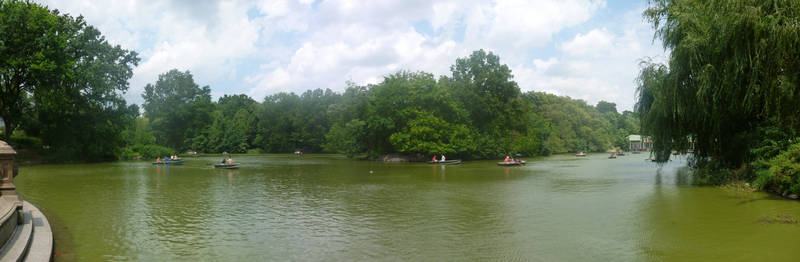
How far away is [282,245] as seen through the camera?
10.2 meters

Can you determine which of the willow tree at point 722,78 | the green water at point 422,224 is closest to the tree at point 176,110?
the green water at point 422,224

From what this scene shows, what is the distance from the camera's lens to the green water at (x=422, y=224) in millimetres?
9422

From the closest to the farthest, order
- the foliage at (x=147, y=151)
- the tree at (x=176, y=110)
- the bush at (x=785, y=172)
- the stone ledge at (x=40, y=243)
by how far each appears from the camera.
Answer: the stone ledge at (x=40, y=243) < the bush at (x=785, y=172) < the foliage at (x=147, y=151) < the tree at (x=176, y=110)

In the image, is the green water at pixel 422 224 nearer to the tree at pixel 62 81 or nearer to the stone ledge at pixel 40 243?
the stone ledge at pixel 40 243

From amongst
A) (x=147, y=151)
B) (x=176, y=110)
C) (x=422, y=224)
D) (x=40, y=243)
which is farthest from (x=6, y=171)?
(x=176, y=110)

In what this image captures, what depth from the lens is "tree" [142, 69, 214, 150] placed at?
87938 millimetres

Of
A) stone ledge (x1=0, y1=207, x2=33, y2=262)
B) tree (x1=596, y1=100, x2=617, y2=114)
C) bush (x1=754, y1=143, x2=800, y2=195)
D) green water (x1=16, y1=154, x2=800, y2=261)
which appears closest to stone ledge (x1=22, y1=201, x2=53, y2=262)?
stone ledge (x1=0, y1=207, x2=33, y2=262)

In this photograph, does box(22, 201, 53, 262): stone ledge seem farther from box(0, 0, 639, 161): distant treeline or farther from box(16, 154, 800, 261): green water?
box(0, 0, 639, 161): distant treeline

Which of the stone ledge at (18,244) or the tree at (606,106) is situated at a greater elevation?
the tree at (606,106)

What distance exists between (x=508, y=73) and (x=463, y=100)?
742 centimetres

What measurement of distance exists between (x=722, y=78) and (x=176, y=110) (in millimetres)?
88485

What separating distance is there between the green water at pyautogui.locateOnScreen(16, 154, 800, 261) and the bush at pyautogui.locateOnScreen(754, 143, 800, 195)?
71 cm

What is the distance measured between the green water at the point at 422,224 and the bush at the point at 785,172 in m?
0.71

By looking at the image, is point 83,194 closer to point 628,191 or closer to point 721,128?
point 628,191
